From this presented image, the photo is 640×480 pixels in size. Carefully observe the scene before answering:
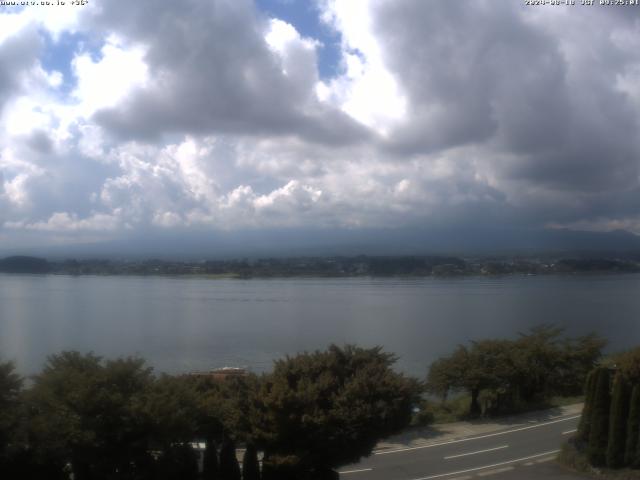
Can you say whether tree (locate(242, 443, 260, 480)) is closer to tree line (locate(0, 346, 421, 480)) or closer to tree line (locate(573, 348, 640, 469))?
tree line (locate(0, 346, 421, 480))

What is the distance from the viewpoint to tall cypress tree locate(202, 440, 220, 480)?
949 centimetres

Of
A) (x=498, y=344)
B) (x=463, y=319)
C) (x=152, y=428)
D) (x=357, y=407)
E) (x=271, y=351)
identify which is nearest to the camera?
(x=152, y=428)

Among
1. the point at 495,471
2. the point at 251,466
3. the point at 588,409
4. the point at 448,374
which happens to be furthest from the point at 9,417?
the point at 448,374

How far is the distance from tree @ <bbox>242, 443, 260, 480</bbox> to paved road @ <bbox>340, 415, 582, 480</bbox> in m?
2.60

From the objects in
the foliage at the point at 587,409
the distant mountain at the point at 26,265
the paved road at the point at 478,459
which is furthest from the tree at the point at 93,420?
the distant mountain at the point at 26,265

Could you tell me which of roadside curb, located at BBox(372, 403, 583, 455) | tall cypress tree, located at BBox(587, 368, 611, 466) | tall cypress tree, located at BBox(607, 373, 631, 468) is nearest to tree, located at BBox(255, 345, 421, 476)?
tall cypress tree, located at BBox(587, 368, 611, 466)

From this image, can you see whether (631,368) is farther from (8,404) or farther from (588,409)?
(8,404)

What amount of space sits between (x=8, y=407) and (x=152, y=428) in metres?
1.84

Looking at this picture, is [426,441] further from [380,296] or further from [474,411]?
[380,296]

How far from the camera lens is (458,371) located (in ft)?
61.4

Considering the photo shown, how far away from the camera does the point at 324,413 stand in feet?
30.9

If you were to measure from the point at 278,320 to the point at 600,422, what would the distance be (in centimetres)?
3787

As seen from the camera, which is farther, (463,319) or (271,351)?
(463,319)

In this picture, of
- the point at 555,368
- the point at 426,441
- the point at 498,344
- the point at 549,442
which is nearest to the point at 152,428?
the point at 426,441
